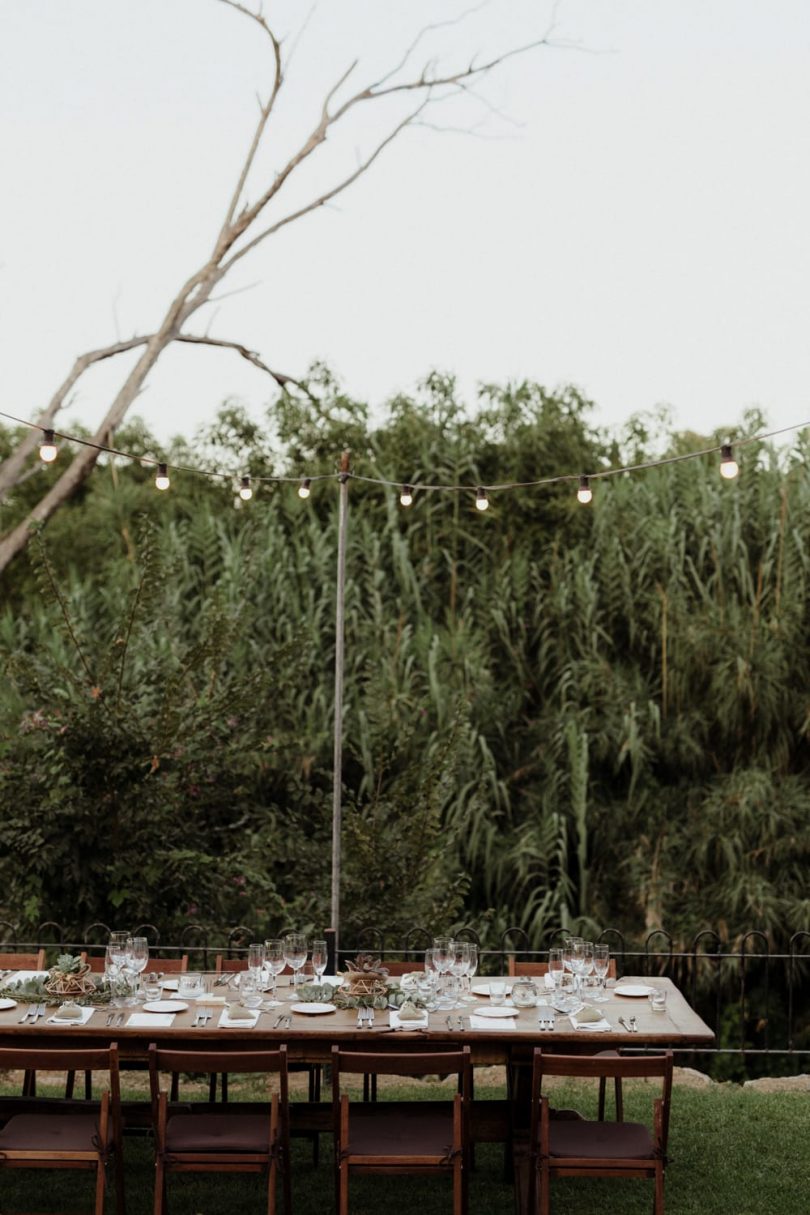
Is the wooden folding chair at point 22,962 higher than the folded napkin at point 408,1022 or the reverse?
the reverse

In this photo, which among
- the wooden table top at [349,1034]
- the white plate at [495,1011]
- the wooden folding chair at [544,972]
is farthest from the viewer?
the wooden folding chair at [544,972]

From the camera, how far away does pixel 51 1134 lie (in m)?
3.96

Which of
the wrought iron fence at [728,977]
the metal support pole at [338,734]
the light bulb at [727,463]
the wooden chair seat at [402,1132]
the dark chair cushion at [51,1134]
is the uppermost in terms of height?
the light bulb at [727,463]

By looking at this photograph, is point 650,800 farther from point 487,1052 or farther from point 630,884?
point 487,1052

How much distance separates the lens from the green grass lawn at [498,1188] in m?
4.44

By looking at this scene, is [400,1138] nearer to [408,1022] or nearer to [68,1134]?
[408,1022]

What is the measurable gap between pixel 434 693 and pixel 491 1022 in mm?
4952

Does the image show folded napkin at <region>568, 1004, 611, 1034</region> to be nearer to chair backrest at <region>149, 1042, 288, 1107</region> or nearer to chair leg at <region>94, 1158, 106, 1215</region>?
chair backrest at <region>149, 1042, 288, 1107</region>

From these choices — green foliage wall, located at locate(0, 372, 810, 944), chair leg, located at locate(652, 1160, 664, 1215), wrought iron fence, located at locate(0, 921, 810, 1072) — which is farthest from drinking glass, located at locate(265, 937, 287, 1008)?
wrought iron fence, located at locate(0, 921, 810, 1072)

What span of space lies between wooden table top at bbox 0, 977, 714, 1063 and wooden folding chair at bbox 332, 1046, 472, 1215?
0.23 metres

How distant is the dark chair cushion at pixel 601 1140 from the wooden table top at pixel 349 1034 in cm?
27

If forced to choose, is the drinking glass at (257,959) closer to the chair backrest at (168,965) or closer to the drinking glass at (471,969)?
the chair backrest at (168,965)

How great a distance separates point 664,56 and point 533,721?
571cm

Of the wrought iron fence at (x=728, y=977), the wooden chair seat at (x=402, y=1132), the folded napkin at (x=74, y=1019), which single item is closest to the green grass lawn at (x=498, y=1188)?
the wooden chair seat at (x=402, y=1132)
